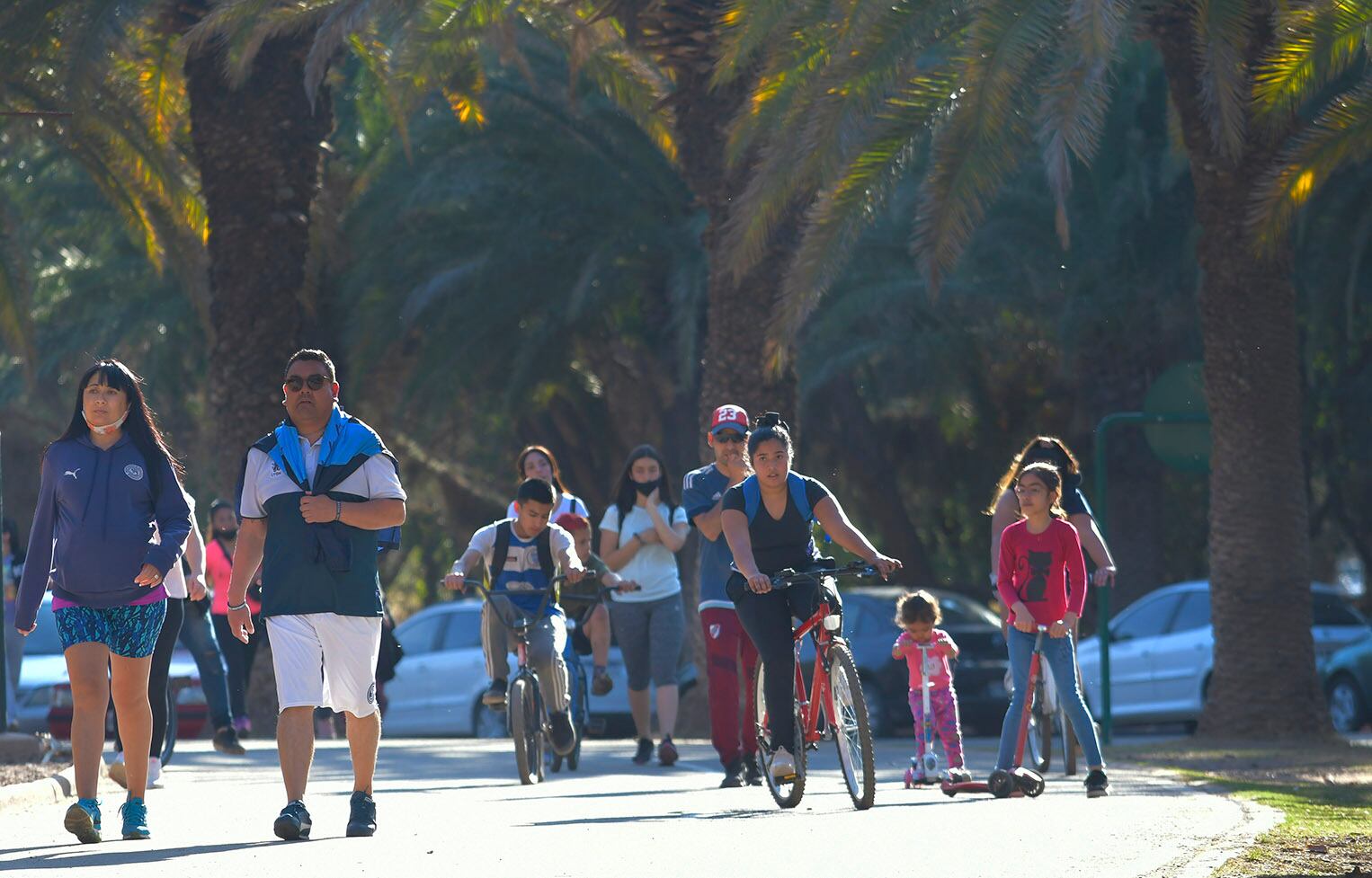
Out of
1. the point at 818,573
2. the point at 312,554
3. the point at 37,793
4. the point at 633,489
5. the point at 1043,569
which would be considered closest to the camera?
the point at 312,554

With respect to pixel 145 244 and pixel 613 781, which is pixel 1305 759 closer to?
pixel 613 781

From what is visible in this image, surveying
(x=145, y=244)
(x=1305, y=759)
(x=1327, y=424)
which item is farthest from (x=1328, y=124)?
(x=1327, y=424)

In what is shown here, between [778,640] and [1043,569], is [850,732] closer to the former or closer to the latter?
[778,640]

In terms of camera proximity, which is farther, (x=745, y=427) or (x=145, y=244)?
(x=145, y=244)

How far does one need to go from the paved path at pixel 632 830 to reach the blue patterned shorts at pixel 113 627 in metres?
0.75

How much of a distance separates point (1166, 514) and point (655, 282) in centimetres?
1257

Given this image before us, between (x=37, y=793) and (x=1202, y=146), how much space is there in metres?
9.33

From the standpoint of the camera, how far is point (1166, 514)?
32.4 metres

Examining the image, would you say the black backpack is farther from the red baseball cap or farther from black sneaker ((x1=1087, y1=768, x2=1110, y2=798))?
black sneaker ((x1=1087, y1=768, x2=1110, y2=798))

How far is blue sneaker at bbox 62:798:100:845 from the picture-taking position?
806 cm

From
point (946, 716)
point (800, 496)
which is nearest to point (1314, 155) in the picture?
Answer: point (946, 716)

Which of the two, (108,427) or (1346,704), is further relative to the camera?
(1346,704)

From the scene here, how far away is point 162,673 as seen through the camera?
10656 millimetres

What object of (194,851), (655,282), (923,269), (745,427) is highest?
(655,282)
